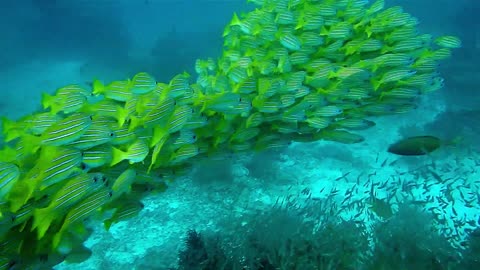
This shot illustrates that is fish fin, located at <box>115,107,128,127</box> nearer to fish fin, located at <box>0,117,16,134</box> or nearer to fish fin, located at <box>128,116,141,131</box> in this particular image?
fish fin, located at <box>128,116,141,131</box>

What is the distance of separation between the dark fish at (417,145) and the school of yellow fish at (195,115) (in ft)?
2.74

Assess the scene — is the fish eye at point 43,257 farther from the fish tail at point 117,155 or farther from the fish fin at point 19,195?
the fish tail at point 117,155

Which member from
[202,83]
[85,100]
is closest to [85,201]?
[85,100]

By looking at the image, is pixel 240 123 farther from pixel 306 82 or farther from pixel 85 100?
pixel 85 100

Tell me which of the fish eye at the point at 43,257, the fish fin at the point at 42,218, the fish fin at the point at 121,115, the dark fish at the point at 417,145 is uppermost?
the fish fin at the point at 121,115

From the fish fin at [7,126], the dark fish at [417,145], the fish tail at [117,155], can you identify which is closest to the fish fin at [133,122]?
the fish tail at [117,155]

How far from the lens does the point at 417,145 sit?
19.4ft

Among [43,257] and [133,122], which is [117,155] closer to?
[133,122]

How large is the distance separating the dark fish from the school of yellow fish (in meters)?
0.83

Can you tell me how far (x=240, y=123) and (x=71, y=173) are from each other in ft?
9.16

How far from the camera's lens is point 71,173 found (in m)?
3.58

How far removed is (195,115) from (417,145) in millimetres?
3931

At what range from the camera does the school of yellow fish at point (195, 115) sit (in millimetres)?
3430

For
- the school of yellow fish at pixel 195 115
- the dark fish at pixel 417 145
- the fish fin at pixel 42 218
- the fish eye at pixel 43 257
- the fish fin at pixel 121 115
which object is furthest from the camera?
the dark fish at pixel 417 145
